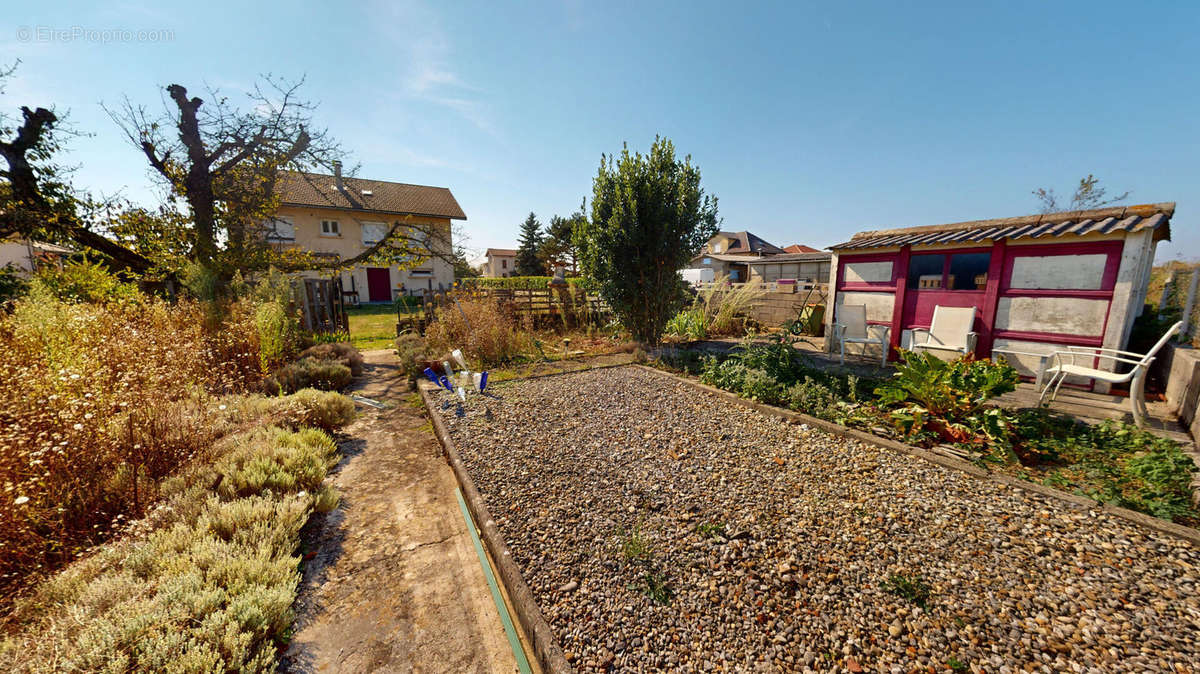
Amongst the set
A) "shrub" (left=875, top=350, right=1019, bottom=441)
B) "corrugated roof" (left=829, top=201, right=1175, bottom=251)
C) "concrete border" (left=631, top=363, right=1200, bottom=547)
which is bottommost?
"concrete border" (left=631, top=363, right=1200, bottom=547)

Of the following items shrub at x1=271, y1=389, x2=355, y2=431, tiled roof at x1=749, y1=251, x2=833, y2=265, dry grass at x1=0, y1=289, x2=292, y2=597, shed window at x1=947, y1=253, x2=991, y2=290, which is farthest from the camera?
tiled roof at x1=749, y1=251, x2=833, y2=265

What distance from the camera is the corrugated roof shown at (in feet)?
13.9

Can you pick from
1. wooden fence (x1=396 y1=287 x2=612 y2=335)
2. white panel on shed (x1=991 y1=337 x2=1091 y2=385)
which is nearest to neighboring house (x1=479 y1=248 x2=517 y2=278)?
wooden fence (x1=396 y1=287 x2=612 y2=335)

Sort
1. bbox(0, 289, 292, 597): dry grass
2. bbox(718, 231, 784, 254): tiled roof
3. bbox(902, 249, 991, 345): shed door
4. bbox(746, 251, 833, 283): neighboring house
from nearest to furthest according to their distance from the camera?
1. bbox(0, 289, 292, 597): dry grass
2. bbox(902, 249, 991, 345): shed door
3. bbox(746, 251, 833, 283): neighboring house
4. bbox(718, 231, 784, 254): tiled roof

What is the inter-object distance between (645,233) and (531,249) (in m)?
28.4

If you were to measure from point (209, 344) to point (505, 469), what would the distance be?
212 inches

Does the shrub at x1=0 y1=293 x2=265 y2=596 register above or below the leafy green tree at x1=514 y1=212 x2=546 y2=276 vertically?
below

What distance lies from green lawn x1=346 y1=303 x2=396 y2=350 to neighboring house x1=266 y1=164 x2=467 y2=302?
140 inches

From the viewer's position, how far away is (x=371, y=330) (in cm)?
1163

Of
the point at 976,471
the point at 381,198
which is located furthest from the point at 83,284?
the point at 381,198

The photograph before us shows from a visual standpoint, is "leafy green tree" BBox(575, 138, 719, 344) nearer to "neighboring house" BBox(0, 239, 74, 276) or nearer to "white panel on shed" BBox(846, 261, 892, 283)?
"white panel on shed" BBox(846, 261, 892, 283)

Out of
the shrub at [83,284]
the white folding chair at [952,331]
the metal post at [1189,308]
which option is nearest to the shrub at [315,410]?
the shrub at [83,284]

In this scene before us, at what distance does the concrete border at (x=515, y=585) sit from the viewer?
1.66 meters

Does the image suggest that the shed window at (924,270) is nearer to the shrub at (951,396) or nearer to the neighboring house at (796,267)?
the shrub at (951,396)
